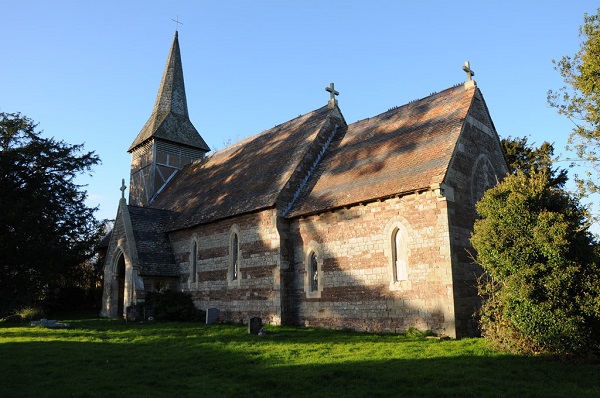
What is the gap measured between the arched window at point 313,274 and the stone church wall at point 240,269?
1.26 meters

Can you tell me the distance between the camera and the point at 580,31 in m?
15.1

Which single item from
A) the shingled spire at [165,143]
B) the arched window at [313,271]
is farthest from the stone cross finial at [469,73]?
the shingled spire at [165,143]

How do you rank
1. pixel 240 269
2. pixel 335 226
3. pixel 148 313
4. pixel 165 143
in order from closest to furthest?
pixel 335 226, pixel 240 269, pixel 148 313, pixel 165 143

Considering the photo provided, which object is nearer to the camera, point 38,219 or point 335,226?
point 335,226

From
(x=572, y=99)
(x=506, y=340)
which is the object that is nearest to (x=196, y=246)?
(x=506, y=340)

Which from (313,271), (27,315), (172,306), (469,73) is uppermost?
(469,73)

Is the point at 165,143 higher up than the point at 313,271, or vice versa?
the point at 165,143

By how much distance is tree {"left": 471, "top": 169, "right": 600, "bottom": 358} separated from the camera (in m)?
10.1

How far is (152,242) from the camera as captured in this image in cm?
2309

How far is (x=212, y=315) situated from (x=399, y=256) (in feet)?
26.9

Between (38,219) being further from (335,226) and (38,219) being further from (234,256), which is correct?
(335,226)

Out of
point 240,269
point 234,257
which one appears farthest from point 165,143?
point 240,269

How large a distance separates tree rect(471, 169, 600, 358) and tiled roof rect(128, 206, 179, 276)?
1538 cm

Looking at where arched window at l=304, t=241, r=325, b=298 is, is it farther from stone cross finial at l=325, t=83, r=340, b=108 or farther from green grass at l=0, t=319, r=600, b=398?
stone cross finial at l=325, t=83, r=340, b=108
